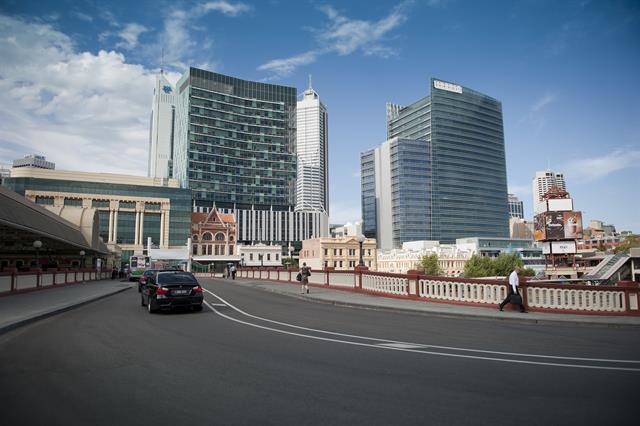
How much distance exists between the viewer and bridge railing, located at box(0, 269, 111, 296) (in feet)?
76.8

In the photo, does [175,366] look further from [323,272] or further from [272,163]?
[272,163]

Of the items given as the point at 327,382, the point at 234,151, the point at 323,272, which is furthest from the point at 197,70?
the point at 327,382

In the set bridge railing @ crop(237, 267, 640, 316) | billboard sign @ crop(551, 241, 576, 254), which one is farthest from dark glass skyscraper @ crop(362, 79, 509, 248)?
bridge railing @ crop(237, 267, 640, 316)

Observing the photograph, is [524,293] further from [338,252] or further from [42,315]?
[338,252]

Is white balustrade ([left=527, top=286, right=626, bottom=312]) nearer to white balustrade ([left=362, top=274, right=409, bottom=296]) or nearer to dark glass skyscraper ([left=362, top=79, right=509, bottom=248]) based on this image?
white balustrade ([left=362, top=274, right=409, bottom=296])

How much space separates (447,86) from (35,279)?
19442 centimetres

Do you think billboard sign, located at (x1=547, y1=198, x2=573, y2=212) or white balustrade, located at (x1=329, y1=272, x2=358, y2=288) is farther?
billboard sign, located at (x1=547, y1=198, x2=573, y2=212)

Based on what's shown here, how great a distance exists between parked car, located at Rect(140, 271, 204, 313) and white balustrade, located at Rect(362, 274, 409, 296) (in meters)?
10.2

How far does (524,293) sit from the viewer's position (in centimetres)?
1716

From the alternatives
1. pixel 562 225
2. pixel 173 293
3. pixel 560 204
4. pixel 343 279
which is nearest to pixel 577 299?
pixel 173 293

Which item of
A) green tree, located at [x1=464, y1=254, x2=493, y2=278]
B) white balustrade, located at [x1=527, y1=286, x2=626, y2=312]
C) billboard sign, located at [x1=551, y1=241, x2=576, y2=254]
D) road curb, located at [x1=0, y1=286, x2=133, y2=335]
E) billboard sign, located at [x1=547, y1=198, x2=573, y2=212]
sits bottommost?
green tree, located at [x1=464, y1=254, x2=493, y2=278]

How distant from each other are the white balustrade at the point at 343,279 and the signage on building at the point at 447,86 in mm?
179366

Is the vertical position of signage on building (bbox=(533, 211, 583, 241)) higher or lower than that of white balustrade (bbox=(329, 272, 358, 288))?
higher

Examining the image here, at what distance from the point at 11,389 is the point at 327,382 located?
4595 mm
